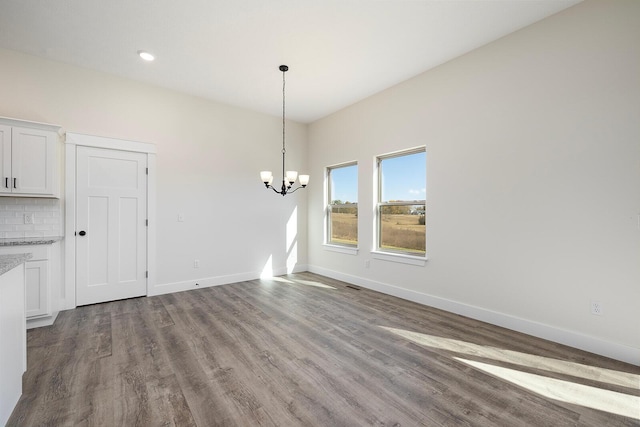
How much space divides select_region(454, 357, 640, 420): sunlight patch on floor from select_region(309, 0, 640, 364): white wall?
2.37 feet

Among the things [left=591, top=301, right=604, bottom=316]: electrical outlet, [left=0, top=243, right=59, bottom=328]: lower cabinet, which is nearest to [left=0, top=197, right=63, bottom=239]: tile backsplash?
[left=0, top=243, right=59, bottom=328]: lower cabinet

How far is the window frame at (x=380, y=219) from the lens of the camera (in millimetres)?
3939

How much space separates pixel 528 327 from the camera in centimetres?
285

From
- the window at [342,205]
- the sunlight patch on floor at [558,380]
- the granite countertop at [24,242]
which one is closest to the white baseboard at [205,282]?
the window at [342,205]

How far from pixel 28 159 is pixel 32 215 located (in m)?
0.68

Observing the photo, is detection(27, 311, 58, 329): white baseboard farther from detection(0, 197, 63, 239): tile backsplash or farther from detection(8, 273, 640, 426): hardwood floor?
detection(0, 197, 63, 239): tile backsplash

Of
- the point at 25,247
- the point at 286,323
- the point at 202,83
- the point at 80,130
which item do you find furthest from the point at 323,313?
the point at 80,130

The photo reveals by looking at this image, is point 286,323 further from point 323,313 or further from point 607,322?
point 607,322

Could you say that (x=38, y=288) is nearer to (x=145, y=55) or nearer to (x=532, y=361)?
(x=145, y=55)

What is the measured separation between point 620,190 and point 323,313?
306 centimetres

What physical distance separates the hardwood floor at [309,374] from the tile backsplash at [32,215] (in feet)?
3.47

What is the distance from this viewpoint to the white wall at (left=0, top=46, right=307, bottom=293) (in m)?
3.51

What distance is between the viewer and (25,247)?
294cm

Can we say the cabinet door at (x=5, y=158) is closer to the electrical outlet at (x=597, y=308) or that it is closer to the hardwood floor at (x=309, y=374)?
the hardwood floor at (x=309, y=374)
